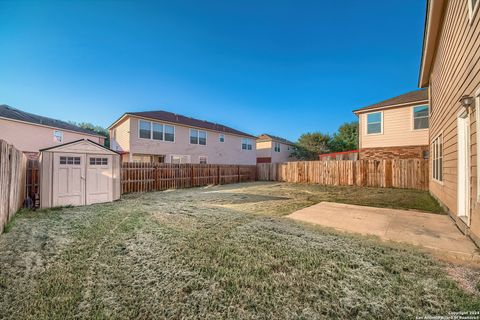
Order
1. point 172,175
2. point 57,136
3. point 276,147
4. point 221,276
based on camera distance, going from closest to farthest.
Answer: point 221,276, point 172,175, point 57,136, point 276,147

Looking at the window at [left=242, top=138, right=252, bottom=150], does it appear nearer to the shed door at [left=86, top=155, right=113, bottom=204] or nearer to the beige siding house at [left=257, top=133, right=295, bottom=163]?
the beige siding house at [left=257, top=133, right=295, bottom=163]

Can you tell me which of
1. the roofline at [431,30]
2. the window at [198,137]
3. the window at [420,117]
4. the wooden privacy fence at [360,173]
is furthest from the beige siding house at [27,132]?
the window at [420,117]

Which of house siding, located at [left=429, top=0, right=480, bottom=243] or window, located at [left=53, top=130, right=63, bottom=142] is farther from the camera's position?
window, located at [left=53, top=130, right=63, bottom=142]

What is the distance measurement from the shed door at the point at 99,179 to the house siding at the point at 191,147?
7315 mm

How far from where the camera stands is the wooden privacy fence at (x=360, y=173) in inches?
388

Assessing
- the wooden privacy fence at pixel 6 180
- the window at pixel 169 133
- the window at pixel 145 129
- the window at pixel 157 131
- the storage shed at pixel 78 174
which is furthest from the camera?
the window at pixel 169 133

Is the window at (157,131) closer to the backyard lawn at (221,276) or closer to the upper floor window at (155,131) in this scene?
the upper floor window at (155,131)

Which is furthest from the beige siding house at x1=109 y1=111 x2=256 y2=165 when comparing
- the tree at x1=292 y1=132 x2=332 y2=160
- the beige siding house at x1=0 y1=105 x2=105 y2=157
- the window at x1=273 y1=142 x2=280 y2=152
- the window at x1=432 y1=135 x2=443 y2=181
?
the window at x1=432 y1=135 x2=443 y2=181

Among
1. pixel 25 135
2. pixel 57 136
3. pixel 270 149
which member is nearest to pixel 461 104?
pixel 270 149

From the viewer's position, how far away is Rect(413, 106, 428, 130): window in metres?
10.9

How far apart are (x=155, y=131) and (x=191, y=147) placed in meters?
3.44

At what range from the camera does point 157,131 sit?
49.7ft

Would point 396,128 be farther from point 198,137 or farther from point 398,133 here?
point 198,137

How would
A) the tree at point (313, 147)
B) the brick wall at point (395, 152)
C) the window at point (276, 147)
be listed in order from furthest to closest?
the tree at point (313, 147) → the window at point (276, 147) → the brick wall at point (395, 152)
